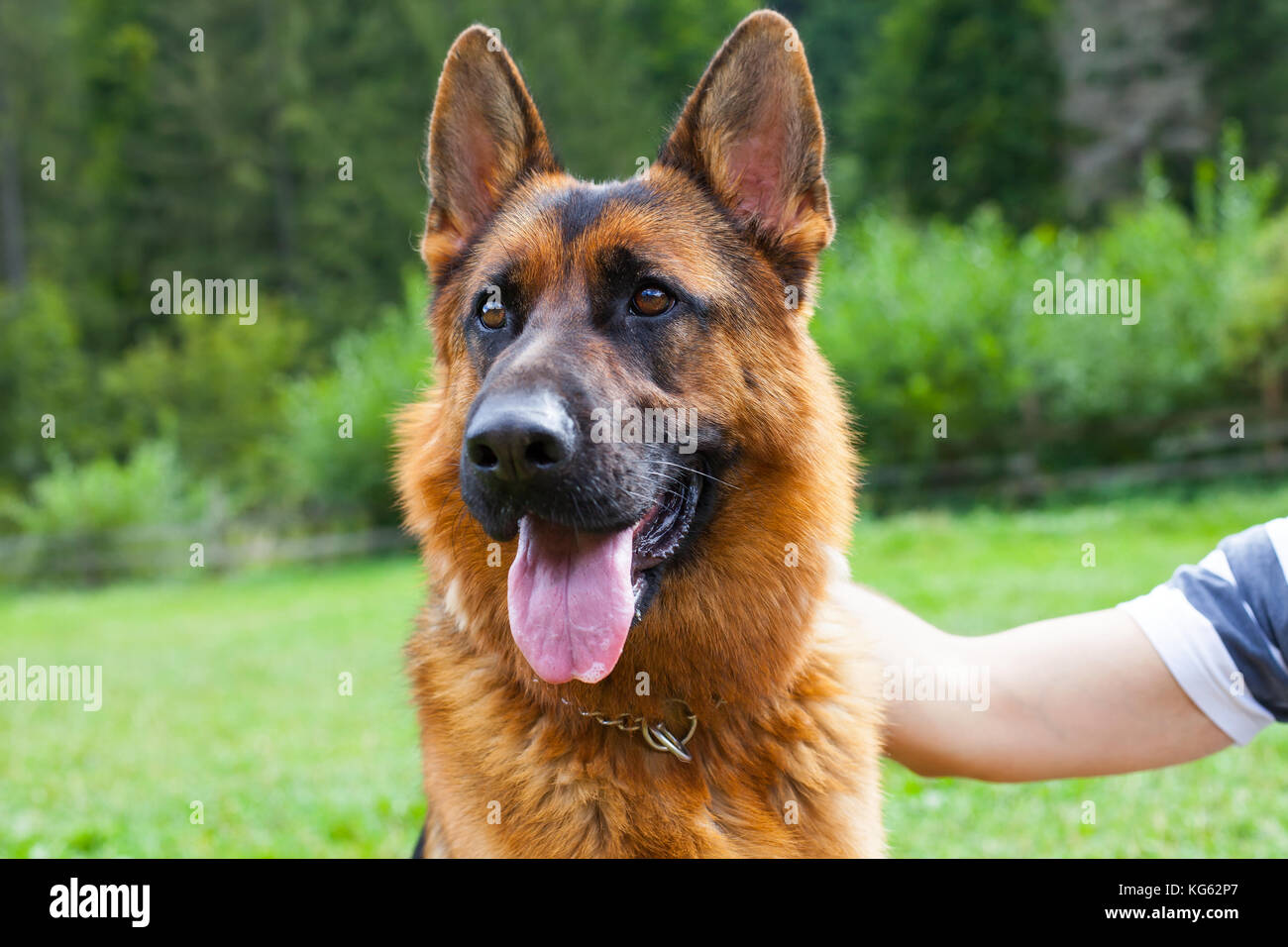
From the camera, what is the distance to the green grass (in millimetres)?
4672

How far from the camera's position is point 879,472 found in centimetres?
1708

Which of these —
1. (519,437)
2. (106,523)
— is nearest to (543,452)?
(519,437)

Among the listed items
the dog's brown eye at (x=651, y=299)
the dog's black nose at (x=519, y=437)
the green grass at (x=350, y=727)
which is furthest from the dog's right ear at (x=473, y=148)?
the green grass at (x=350, y=727)

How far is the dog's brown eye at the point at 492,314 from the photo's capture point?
289 centimetres

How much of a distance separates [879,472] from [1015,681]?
1447cm

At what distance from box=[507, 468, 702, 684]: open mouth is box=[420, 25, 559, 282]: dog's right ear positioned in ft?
3.77

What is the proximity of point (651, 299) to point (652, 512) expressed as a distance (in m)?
0.60

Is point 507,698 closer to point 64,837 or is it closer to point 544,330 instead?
point 544,330

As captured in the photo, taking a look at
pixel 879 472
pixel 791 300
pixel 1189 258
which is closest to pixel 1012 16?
pixel 1189 258

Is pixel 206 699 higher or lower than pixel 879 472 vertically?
lower

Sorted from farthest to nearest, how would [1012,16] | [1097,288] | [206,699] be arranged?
[1012,16]
[1097,288]
[206,699]

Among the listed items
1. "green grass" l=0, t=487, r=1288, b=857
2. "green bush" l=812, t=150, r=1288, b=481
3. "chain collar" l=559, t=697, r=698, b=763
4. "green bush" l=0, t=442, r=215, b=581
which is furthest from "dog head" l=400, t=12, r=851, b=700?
"green bush" l=0, t=442, r=215, b=581

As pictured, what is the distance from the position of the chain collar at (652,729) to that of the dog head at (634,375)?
0.21 meters

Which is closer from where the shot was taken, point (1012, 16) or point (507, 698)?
point (507, 698)
